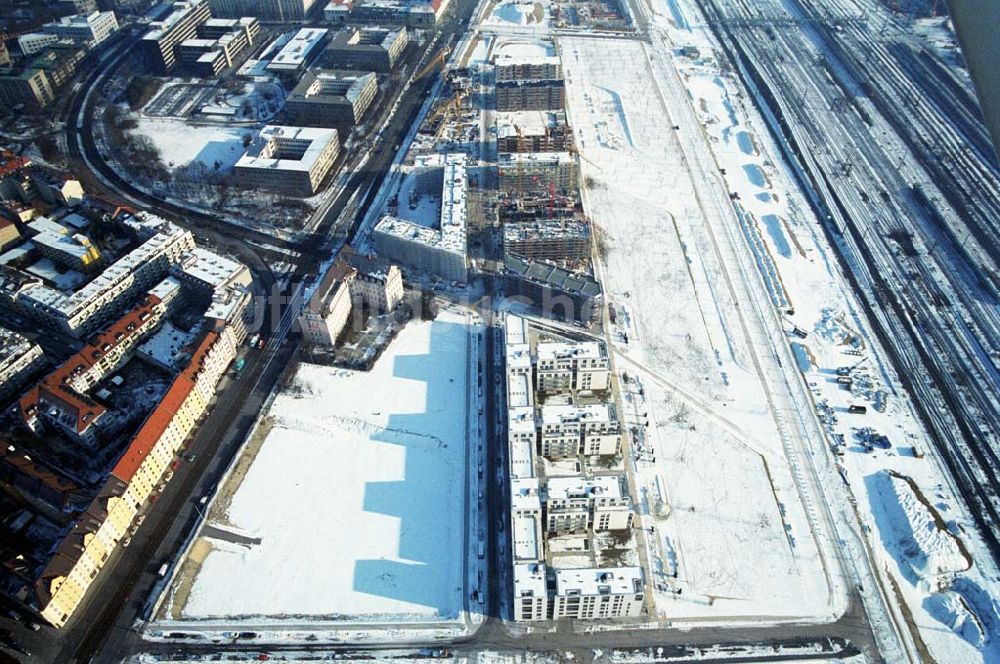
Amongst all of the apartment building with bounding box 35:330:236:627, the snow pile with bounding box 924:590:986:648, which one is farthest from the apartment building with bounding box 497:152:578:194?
the snow pile with bounding box 924:590:986:648

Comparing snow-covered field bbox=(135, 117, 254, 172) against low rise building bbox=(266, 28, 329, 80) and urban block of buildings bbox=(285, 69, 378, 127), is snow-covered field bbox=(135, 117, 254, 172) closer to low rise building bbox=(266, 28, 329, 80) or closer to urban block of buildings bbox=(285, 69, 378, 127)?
urban block of buildings bbox=(285, 69, 378, 127)

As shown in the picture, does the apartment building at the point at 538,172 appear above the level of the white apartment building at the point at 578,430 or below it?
above

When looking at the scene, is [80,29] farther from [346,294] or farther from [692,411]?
[692,411]

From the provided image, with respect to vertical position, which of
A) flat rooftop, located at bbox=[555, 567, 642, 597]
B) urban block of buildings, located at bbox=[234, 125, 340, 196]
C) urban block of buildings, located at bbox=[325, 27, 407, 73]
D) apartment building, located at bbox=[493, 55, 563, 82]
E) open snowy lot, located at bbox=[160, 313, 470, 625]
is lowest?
open snowy lot, located at bbox=[160, 313, 470, 625]

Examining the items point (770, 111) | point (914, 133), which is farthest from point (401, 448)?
point (914, 133)

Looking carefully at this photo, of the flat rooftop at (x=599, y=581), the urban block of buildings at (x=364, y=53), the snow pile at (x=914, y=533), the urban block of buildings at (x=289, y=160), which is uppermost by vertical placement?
the urban block of buildings at (x=364, y=53)

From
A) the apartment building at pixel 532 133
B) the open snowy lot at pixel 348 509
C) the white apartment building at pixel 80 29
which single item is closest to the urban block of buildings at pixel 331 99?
the apartment building at pixel 532 133

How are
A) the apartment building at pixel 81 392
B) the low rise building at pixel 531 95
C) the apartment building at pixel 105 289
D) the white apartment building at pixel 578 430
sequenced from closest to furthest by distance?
the white apartment building at pixel 578 430
the apartment building at pixel 81 392
the apartment building at pixel 105 289
the low rise building at pixel 531 95

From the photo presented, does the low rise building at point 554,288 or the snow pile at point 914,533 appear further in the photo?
the low rise building at point 554,288

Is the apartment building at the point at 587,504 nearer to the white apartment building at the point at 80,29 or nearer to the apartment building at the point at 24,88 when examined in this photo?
the apartment building at the point at 24,88
